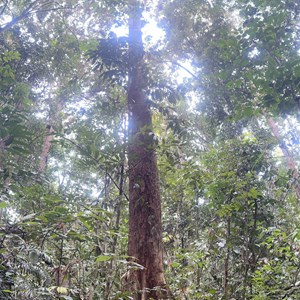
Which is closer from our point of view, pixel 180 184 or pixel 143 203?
pixel 143 203

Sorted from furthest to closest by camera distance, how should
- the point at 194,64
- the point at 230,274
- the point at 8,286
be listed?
the point at 194,64, the point at 230,274, the point at 8,286

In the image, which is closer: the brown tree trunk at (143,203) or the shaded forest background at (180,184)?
the shaded forest background at (180,184)

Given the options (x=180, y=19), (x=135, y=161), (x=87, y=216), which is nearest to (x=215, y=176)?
(x=135, y=161)

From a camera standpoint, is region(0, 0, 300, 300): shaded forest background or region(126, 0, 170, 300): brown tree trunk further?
region(126, 0, 170, 300): brown tree trunk

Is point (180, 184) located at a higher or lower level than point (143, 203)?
higher

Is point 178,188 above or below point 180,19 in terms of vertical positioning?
below

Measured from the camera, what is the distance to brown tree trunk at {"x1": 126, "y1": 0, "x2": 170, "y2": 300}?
2805 millimetres

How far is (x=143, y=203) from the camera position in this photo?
10.3 ft

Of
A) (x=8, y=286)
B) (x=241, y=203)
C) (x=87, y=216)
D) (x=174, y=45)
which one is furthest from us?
(x=174, y=45)

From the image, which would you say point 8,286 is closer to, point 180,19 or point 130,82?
point 130,82

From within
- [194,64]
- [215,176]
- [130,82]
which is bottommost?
[215,176]

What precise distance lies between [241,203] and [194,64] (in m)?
5.88

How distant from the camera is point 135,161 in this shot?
3297 millimetres

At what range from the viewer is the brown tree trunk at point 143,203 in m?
2.80
